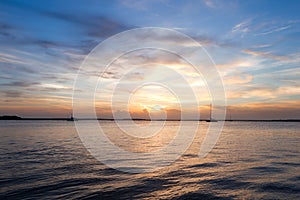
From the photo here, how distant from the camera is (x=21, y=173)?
19.7 meters

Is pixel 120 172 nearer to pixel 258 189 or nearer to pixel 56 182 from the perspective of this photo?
pixel 56 182

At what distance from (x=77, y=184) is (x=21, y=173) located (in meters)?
6.37

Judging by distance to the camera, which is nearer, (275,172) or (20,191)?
(20,191)

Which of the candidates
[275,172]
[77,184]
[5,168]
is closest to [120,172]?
[77,184]

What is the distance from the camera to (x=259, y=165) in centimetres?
2406

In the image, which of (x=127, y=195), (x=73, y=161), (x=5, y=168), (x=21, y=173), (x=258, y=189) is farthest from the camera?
(x=73, y=161)

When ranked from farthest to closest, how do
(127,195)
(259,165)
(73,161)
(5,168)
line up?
(73,161)
(259,165)
(5,168)
(127,195)

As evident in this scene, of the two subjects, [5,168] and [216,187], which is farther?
[5,168]

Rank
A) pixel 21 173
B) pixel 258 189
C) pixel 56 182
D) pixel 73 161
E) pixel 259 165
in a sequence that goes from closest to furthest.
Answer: pixel 258 189 < pixel 56 182 < pixel 21 173 < pixel 259 165 < pixel 73 161

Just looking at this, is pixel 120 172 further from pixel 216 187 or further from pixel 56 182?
pixel 216 187

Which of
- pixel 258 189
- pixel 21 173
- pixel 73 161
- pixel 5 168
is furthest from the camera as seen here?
pixel 73 161

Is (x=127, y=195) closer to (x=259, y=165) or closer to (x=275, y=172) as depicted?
(x=275, y=172)

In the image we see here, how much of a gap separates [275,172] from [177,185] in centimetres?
994

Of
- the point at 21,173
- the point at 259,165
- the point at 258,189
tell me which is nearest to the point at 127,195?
the point at 258,189
